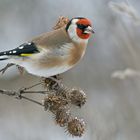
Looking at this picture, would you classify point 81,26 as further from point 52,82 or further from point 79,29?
point 52,82

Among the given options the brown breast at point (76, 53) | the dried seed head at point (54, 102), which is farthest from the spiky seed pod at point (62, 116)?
the brown breast at point (76, 53)

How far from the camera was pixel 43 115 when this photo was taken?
5082 mm

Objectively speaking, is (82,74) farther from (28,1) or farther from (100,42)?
(28,1)

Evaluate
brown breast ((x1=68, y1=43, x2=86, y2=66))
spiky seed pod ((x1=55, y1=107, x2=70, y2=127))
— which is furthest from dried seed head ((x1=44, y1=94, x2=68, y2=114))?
brown breast ((x1=68, y1=43, x2=86, y2=66))

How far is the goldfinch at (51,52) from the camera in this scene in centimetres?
265

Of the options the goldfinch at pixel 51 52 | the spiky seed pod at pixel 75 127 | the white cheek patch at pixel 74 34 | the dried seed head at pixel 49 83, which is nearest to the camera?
the spiky seed pod at pixel 75 127

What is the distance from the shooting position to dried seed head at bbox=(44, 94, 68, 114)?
2.46 meters

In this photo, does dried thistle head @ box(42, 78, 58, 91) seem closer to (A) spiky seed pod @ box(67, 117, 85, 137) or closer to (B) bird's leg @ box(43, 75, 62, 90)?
(B) bird's leg @ box(43, 75, 62, 90)

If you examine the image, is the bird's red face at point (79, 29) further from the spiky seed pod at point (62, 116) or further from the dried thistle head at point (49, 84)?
the spiky seed pod at point (62, 116)

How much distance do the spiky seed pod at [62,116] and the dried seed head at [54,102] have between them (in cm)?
2

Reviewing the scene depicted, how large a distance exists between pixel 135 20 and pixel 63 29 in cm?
45

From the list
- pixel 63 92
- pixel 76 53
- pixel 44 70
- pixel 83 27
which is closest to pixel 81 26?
pixel 83 27

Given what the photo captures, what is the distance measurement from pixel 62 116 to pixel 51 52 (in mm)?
396

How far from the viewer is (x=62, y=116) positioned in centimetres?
244
